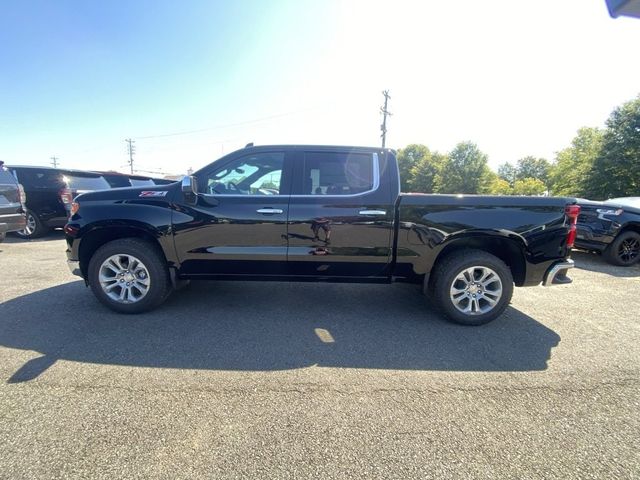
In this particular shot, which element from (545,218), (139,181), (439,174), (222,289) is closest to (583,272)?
(545,218)

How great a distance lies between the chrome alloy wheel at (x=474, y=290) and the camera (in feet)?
11.4

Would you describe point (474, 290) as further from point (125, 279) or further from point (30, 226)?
point (30, 226)

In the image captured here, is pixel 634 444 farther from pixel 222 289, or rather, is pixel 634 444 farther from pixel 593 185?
pixel 593 185

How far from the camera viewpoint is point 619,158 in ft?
70.5

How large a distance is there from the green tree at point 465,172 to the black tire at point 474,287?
197ft

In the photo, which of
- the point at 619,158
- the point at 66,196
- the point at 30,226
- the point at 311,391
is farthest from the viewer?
the point at 619,158

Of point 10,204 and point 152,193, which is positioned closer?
point 152,193

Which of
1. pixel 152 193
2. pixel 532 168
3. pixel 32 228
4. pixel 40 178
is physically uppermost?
pixel 532 168

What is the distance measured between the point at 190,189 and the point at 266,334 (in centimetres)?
171

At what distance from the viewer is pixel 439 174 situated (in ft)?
208

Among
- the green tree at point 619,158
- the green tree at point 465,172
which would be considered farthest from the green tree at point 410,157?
the green tree at point 619,158

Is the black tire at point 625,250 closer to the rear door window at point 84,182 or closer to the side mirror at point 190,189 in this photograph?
the side mirror at point 190,189

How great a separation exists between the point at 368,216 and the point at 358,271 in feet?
2.10

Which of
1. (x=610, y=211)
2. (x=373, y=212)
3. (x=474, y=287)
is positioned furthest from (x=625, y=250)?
(x=373, y=212)
